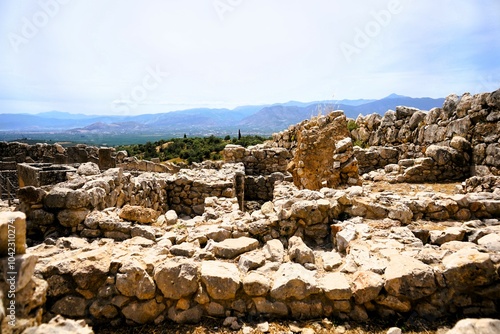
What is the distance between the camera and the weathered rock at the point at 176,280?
309 centimetres

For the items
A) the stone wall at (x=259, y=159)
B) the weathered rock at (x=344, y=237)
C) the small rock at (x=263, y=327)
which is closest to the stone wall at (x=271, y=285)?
the small rock at (x=263, y=327)

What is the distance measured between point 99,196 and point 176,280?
2.60 meters

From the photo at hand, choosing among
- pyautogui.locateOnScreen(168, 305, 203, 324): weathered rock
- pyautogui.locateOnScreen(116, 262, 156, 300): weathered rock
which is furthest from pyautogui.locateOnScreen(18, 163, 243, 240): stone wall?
pyautogui.locateOnScreen(168, 305, 203, 324): weathered rock

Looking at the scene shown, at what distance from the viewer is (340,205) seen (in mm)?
4977

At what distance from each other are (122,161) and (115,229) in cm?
1560

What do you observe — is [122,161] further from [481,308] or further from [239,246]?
[481,308]

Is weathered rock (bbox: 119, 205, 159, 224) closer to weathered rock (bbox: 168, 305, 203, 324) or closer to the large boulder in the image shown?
weathered rock (bbox: 168, 305, 203, 324)

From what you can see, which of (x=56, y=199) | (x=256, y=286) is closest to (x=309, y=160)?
(x=256, y=286)

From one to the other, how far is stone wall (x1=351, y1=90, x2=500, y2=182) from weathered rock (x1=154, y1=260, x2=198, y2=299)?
7665 millimetres

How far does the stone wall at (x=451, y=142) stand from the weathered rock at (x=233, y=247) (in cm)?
654

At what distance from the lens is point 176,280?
3100 millimetres

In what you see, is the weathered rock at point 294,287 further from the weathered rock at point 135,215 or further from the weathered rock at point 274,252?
the weathered rock at point 135,215

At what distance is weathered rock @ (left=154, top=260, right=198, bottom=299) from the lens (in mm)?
3088

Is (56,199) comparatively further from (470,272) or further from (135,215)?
(470,272)
